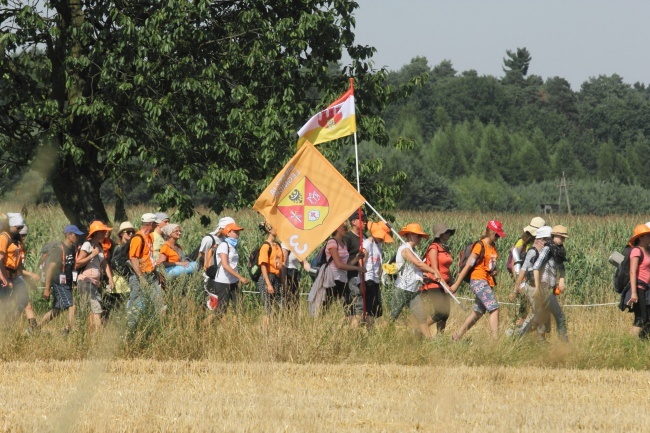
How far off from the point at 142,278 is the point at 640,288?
5.35m

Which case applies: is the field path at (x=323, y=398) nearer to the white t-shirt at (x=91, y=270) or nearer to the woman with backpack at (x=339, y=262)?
the white t-shirt at (x=91, y=270)

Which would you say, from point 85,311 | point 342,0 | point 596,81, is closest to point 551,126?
point 596,81

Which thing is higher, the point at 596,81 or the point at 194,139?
the point at 596,81

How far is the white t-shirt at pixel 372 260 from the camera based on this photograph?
45.0 ft

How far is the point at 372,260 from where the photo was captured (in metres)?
13.8

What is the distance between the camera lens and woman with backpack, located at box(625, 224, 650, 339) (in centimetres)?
1249

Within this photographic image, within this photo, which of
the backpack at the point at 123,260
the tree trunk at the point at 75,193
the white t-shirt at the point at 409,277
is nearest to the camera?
the backpack at the point at 123,260

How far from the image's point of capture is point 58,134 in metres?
17.7

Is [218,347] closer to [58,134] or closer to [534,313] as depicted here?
[534,313]

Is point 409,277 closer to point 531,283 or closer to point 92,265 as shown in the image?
point 531,283

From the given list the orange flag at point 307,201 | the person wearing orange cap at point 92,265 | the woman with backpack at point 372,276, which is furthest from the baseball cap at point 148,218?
the woman with backpack at point 372,276

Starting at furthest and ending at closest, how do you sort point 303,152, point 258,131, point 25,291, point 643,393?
1. point 258,131
2. point 303,152
3. point 25,291
4. point 643,393

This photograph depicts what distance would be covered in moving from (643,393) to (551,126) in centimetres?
10931

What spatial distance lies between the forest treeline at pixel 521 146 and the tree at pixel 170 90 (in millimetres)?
31265
